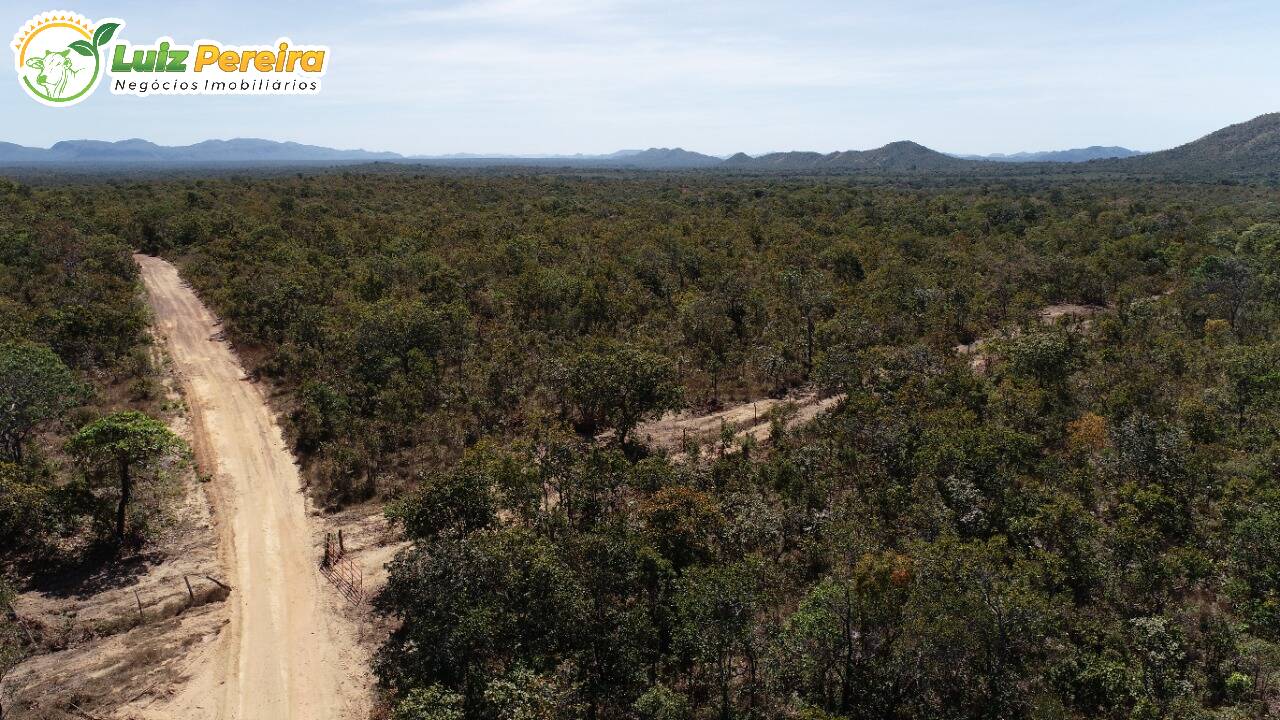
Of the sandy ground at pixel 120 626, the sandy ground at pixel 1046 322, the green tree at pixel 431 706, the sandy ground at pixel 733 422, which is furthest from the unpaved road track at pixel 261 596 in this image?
the sandy ground at pixel 1046 322

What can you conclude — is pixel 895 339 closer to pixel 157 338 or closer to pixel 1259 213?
pixel 157 338

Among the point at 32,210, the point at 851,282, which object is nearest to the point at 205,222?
the point at 32,210

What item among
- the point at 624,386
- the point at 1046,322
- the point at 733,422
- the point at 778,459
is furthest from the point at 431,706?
the point at 1046,322

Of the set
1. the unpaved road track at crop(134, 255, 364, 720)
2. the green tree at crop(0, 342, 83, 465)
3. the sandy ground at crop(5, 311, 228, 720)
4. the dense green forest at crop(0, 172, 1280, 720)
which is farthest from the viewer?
the green tree at crop(0, 342, 83, 465)

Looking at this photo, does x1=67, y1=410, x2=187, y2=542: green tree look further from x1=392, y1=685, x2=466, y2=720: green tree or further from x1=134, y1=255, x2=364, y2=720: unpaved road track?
x1=392, y1=685, x2=466, y2=720: green tree

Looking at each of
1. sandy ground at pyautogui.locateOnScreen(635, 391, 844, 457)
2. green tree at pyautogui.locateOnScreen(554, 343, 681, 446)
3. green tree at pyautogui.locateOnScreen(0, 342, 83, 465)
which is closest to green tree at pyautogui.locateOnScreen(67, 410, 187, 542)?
green tree at pyautogui.locateOnScreen(0, 342, 83, 465)

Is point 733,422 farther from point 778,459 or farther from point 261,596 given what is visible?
point 261,596

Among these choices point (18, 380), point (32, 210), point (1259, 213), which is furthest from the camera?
point (1259, 213)
